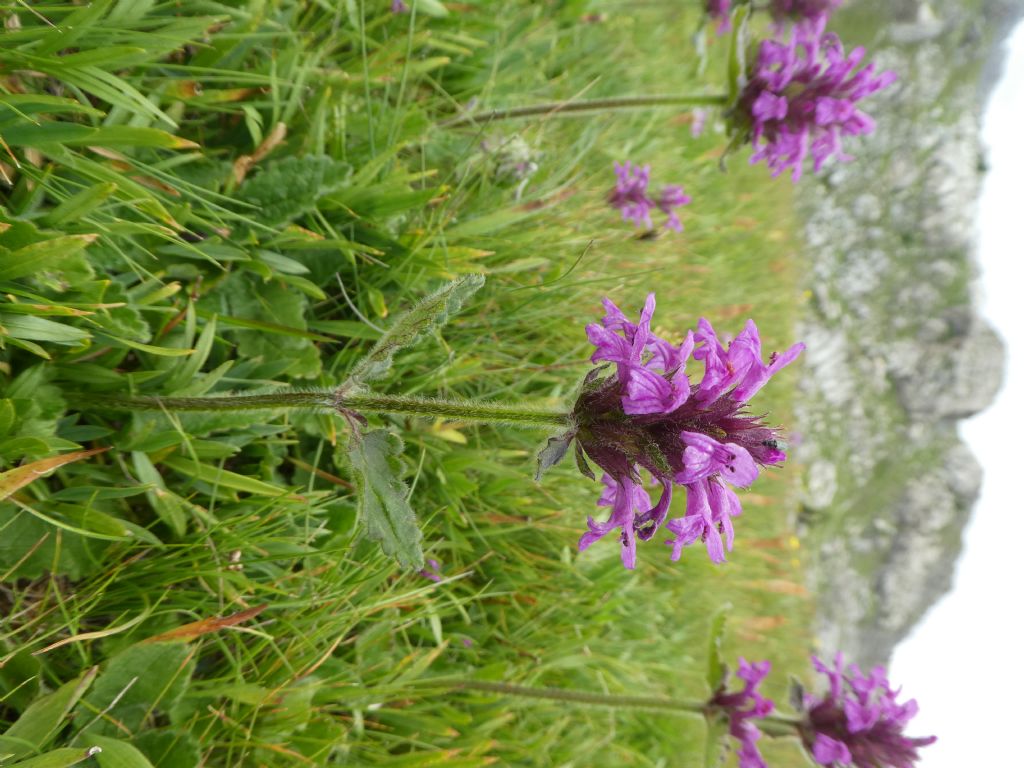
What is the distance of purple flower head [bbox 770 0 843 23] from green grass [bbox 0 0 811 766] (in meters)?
1.24

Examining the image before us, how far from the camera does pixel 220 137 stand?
2252mm

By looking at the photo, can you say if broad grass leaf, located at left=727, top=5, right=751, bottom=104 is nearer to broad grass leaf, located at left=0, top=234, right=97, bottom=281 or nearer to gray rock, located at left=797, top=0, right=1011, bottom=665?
broad grass leaf, located at left=0, top=234, right=97, bottom=281

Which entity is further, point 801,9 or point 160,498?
point 801,9

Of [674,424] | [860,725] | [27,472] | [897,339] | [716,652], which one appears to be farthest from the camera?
[897,339]

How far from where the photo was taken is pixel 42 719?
1.60 m

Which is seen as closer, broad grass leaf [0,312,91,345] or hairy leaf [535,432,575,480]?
hairy leaf [535,432,575,480]

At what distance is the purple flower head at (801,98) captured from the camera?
2.73 m

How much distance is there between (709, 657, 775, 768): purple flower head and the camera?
2.51 metres

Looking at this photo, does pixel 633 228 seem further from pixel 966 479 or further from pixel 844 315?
pixel 966 479

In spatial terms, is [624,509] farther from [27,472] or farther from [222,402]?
[27,472]

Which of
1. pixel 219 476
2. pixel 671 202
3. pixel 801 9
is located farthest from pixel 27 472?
pixel 801 9

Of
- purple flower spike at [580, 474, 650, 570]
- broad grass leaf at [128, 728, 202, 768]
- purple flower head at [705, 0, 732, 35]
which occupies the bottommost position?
broad grass leaf at [128, 728, 202, 768]

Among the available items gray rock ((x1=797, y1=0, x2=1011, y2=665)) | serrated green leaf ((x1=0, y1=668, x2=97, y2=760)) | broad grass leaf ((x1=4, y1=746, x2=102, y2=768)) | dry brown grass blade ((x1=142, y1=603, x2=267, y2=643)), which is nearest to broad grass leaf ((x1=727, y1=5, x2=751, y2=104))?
dry brown grass blade ((x1=142, y1=603, x2=267, y2=643))

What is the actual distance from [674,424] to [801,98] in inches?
80.5
